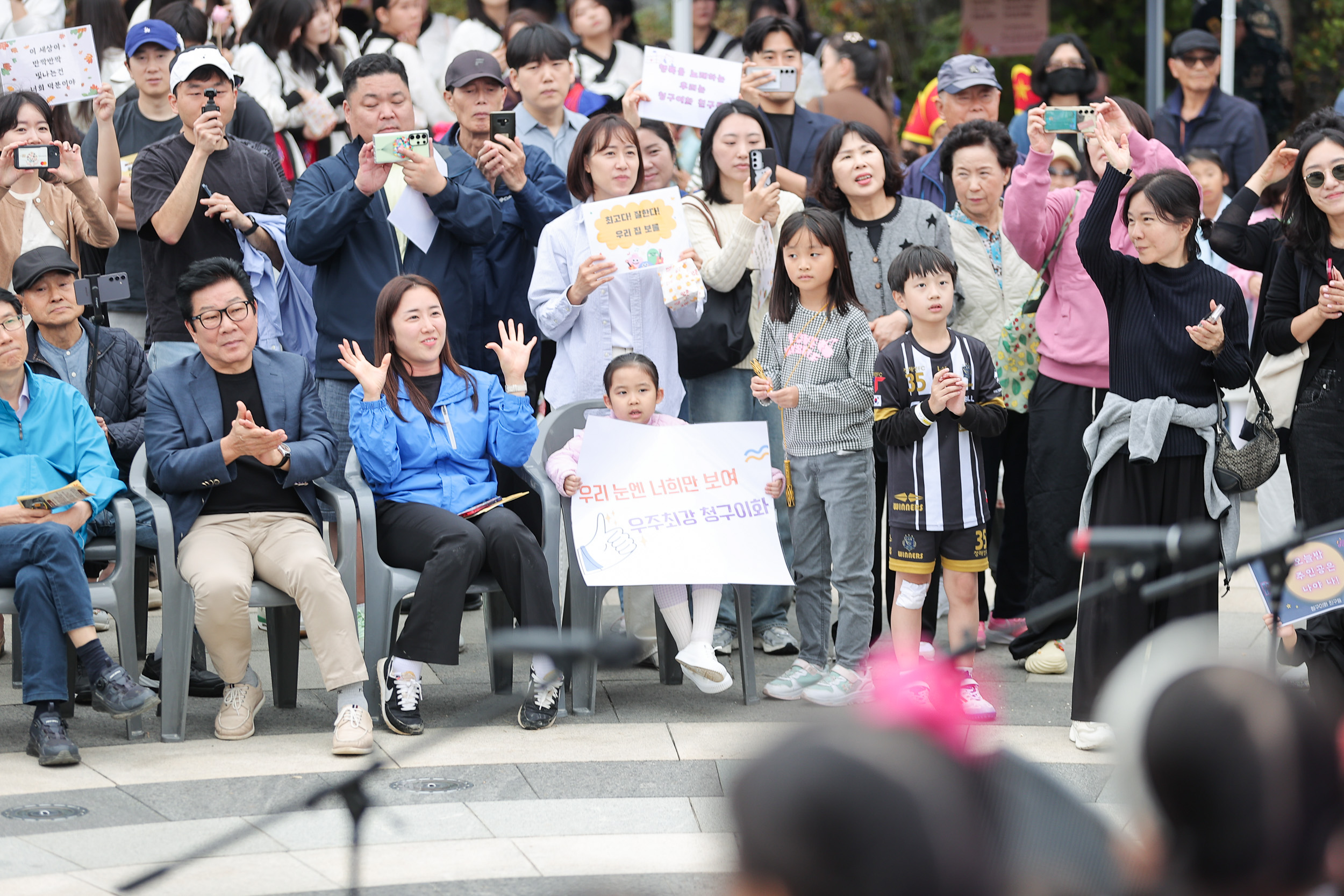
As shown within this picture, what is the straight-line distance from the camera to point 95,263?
23.3 ft

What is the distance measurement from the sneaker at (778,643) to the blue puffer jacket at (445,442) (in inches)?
55.8

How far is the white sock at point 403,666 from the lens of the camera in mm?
5266

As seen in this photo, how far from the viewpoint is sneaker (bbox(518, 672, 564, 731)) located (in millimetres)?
5332

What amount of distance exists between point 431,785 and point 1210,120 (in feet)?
22.0

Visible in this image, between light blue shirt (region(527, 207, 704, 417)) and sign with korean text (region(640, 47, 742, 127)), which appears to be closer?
light blue shirt (region(527, 207, 704, 417))

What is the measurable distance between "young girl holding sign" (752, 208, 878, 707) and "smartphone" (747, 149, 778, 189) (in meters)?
0.33

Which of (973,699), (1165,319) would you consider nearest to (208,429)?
(973,699)

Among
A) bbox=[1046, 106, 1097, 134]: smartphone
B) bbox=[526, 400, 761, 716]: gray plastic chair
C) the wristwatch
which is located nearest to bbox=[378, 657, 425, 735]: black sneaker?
bbox=[526, 400, 761, 716]: gray plastic chair

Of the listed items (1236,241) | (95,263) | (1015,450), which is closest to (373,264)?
(95,263)

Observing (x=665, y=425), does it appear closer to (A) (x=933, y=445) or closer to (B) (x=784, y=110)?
(A) (x=933, y=445)

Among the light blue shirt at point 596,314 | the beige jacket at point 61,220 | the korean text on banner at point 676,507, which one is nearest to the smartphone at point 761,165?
the light blue shirt at point 596,314

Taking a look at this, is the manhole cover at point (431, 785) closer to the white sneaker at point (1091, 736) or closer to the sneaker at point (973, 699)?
the sneaker at point (973, 699)

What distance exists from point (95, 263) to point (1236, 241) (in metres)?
4.99

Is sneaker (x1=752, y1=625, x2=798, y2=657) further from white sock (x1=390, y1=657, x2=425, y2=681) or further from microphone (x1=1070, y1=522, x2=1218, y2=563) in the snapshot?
microphone (x1=1070, y1=522, x2=1218, y2=563)
